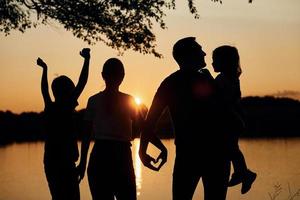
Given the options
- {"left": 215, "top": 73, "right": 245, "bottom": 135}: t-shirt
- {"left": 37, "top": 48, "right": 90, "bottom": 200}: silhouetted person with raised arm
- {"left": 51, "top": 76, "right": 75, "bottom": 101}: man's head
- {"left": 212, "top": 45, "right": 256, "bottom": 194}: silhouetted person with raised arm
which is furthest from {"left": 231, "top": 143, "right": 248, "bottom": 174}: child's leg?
{"left": 51, "top": 76, "right": 75, "bottom": 101}: man's head

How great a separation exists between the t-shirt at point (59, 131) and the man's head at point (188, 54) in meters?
1.66

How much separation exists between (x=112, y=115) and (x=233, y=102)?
1.20 meters

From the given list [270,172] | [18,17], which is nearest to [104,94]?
[18,17]

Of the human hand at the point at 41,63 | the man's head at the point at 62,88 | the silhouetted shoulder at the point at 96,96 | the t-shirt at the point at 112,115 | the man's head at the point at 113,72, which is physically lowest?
the t-shirt at the point at 112,115

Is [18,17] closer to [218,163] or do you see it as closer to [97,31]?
[97,31]

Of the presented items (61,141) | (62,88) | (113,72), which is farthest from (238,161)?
(62,88)

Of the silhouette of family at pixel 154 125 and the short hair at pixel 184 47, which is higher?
the short hair at pixel 184 47

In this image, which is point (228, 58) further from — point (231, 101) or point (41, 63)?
point (41, 63)

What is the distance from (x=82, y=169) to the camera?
6074 millimetres

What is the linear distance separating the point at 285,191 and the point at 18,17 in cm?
5340

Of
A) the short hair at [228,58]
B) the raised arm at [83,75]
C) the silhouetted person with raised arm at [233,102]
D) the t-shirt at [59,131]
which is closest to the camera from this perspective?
the silhouetted person with raised arm at [233,102]

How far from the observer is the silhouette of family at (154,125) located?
4836mm

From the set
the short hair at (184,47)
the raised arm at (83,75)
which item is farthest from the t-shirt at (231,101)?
the raised arm at (83,75)

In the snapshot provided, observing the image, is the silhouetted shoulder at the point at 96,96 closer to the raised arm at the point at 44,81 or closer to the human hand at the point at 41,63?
the raised arm at the point at 44,81
